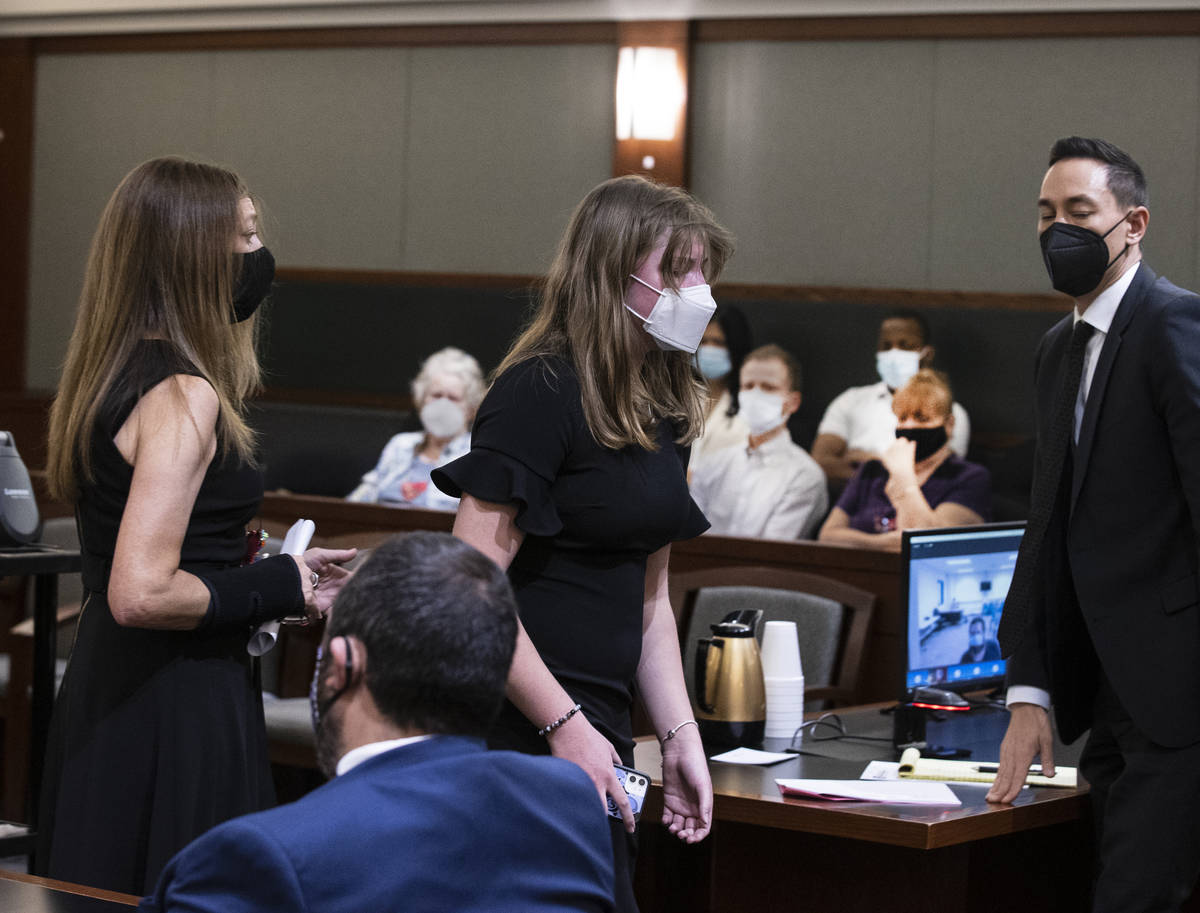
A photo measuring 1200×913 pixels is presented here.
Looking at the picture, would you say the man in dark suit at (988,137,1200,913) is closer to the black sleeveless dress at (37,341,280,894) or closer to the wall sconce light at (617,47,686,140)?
the black sleeveless dress at (37,341,280,894)

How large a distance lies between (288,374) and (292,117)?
1.21m

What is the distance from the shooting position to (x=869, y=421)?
18.1 feet

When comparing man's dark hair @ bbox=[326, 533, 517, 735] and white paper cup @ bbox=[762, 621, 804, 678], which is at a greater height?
man's dark hair @ bbox=[326, 533, 517, 735]

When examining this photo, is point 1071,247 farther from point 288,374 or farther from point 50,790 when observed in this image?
point 288,374

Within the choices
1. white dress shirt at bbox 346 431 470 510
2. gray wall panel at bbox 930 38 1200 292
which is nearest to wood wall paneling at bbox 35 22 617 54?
gray wall panel at bbox 930 38 1200 292

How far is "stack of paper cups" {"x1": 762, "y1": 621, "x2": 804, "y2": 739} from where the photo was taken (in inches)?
113

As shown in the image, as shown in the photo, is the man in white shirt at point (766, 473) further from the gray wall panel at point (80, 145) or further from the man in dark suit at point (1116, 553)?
the gray wall panel at point (80, 145)

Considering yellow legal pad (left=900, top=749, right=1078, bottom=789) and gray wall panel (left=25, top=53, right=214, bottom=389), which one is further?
gray wall panel (left=25, top=53, right=214, bottom=389)

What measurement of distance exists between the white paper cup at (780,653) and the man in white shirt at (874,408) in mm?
2560

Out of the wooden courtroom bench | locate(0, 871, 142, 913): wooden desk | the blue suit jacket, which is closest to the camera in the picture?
the blue suit jacket

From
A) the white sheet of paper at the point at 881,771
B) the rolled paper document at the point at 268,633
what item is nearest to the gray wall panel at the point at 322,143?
the white sheet of paper at the point at 881,771

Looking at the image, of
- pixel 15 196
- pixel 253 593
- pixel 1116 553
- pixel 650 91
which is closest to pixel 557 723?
pixel 253 593

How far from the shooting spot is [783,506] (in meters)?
5.21

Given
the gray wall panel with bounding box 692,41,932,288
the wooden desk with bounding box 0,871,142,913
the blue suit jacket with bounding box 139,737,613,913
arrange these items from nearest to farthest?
the blue suit jacket with bounding box 139,737,613,913 < the wooden desk with bounding box 0,871,142,913 < the gray wall panel with bounding box 692,41,932,288
